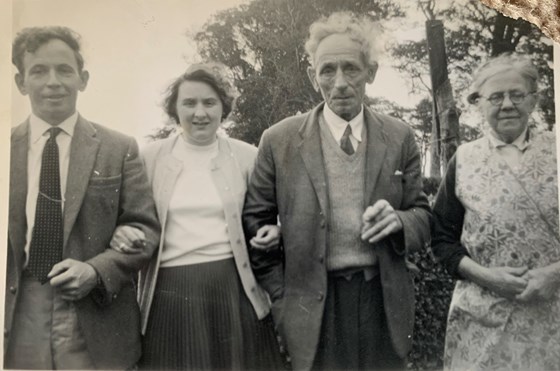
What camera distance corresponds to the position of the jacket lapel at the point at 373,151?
3357 millimetres

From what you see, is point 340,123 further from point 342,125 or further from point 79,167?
point 79,167

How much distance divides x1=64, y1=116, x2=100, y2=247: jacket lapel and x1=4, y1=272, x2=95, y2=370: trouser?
0.90 feet

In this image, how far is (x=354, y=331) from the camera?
3.29 meters

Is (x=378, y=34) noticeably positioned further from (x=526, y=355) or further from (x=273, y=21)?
(x=526, y=355)

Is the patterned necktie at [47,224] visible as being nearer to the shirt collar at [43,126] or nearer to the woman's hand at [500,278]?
the shirt collar at [43,126]

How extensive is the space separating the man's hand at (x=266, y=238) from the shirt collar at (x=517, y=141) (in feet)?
3.50

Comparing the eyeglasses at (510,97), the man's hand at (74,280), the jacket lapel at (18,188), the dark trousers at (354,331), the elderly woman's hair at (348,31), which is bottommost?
the dark trousers at (354,331)

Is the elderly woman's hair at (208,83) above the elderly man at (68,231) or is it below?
above

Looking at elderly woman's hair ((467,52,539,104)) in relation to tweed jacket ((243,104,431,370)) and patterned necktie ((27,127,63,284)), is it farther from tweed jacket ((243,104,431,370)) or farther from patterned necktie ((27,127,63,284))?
patterned necktie ((27,127,63,284))

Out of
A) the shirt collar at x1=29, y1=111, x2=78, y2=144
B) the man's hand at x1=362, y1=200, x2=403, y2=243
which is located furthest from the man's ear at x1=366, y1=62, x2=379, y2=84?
the shirt collar at x1=29, y1=111, x2=78, y2=144

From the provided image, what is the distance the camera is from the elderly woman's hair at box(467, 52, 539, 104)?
11.4ft

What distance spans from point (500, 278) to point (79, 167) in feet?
6.44

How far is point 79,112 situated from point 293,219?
113 cm

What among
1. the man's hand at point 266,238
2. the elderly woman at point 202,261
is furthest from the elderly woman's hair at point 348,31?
the man's hand at point 266,238
